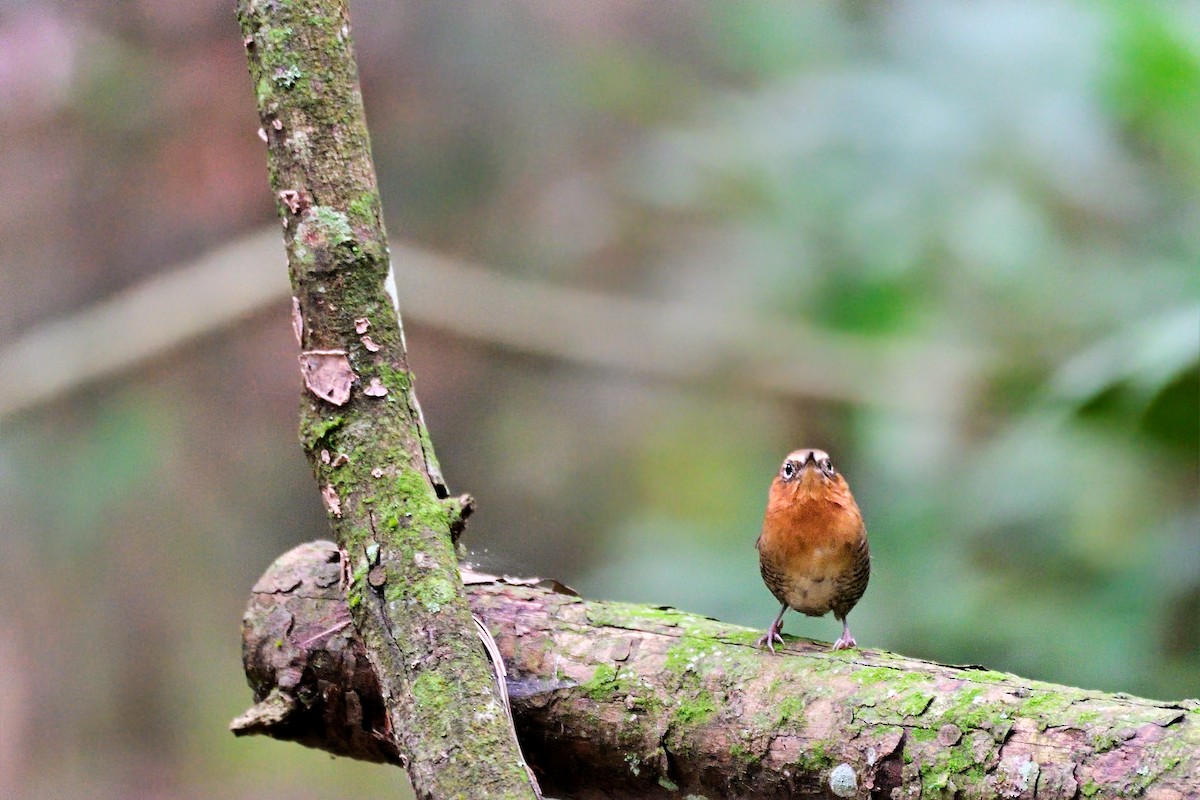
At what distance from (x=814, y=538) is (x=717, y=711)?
0.57m

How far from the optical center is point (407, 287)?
5637mm

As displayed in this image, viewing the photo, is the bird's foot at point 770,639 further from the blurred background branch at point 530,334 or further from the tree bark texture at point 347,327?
the blurred background branch at point 530,334

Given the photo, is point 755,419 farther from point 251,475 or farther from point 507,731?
point 507,731

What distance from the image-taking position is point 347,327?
191 cm

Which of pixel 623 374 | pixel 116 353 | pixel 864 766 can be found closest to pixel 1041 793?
pixel 864 766

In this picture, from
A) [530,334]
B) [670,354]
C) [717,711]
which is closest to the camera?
[717,711]

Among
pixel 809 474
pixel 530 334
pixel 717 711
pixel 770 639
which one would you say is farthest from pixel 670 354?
pixel 717 711

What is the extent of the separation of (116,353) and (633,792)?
14.3ft

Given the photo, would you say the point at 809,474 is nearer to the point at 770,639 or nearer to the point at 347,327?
the point at 770,639

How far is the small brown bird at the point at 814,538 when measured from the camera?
2.26 m

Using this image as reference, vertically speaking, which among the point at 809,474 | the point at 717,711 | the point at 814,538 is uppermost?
the point at 809,474

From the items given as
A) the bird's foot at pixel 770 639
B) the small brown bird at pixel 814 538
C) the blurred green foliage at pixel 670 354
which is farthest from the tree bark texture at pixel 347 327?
the blurred green foliage at pixel 670 354

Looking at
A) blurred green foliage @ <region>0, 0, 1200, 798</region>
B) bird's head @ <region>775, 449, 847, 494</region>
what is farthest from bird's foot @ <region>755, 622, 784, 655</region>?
blurred green foliage @ <region>0, 0, 1200, 798</region>

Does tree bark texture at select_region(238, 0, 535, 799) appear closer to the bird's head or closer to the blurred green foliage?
→ the bird's head
